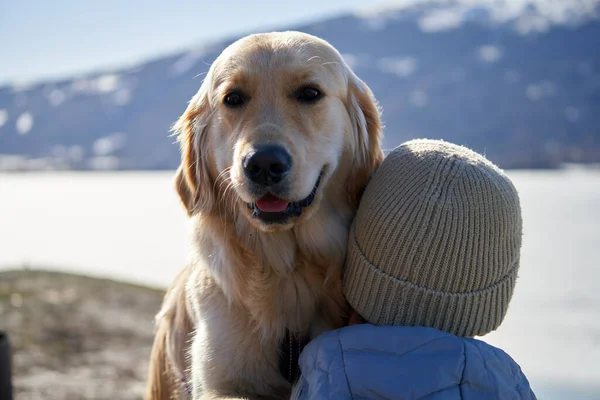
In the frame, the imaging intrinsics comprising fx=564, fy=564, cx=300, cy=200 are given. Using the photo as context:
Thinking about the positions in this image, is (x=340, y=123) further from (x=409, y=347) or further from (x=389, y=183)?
(x=409, y=347)

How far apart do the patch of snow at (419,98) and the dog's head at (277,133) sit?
10664 centimetres

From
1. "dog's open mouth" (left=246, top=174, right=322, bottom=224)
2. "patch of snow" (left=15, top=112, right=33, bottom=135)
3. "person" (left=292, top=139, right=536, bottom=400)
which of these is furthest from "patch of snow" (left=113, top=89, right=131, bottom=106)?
"person" (left=292, top=139, right=536, bottom=400)

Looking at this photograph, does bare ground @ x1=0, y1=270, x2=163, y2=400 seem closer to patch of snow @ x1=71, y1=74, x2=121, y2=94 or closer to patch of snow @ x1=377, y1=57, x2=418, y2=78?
patch of snow @ x1=377, y1=57, x2=418, y2=78

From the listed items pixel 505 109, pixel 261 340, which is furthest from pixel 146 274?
pixel 505 109

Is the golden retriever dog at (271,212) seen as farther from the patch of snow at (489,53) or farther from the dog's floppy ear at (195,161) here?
the patch of snow at (489,53)

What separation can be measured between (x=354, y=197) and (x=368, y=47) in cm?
16082

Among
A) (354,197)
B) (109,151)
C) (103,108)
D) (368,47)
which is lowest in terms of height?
(354,197)

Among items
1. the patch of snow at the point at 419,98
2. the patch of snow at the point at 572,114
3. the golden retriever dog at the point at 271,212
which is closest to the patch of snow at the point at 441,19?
the patch of snow at the point at 419,98

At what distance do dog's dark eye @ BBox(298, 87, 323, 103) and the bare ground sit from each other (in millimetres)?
3390

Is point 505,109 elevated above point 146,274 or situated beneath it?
elevated above

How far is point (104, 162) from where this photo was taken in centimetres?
11469

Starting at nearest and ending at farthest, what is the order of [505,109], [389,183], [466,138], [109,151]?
[389,183], [466,138], [505,109], [109,151]

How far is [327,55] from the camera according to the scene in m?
2.60

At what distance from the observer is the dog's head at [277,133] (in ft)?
7.54
